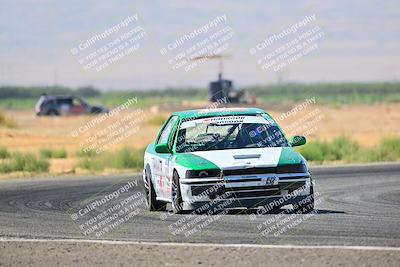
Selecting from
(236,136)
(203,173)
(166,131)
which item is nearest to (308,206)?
(203,173)

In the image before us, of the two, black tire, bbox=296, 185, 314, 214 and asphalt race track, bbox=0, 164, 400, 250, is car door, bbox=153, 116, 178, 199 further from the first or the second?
black tire, bbox=296, 185, 314, 214

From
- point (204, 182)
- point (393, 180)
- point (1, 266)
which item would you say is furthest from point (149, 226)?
point (393, 180)

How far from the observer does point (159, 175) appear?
17547 mm

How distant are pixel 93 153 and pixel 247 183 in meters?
21.4

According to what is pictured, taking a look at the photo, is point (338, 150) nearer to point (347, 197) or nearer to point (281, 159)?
point (347, 197)

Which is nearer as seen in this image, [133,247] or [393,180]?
[133,247]

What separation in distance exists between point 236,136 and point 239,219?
6.27ft

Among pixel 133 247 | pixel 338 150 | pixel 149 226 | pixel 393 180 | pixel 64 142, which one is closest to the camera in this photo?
pixel 133 247

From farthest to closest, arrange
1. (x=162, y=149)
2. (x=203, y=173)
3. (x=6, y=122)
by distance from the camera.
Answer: (x=6, y=122)
(x=162, y=149)
(x=203, y=173)

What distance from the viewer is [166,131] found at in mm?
18469

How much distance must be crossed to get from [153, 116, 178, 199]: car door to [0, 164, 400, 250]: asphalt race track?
0.37 m

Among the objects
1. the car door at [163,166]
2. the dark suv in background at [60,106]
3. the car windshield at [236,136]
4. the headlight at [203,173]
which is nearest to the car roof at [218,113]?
the car windshield at [236,136]

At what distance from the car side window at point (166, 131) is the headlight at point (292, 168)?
2591 mm

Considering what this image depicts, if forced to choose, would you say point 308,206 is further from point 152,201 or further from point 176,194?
point 152,201
